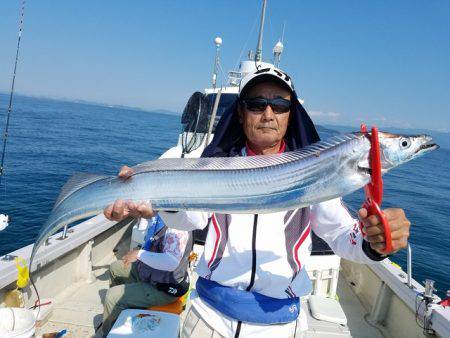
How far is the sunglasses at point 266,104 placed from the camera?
2.47 metres

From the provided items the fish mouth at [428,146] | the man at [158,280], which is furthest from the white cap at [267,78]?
the man at [158,280]

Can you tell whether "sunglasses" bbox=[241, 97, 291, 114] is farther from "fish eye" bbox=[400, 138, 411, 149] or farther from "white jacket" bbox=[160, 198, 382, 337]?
"fish eye" bbox=[400, 138, 411, 149]

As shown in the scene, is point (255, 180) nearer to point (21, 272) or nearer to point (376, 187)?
point (376, 187)

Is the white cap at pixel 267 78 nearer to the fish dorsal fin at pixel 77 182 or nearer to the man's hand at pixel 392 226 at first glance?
the man's hand at pixel 392 226

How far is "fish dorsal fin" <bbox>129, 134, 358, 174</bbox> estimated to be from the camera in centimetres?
197

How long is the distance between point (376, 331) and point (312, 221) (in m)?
4.22

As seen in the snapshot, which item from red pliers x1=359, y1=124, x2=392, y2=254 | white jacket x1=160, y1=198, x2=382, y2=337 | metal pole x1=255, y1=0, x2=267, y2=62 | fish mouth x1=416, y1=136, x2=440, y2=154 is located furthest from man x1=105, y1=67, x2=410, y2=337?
metal pole x1=255, y1=0, x2=267, y2=62

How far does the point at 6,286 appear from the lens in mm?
4242

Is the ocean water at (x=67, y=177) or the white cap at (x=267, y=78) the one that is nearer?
the white cap at (x=267, y=78)

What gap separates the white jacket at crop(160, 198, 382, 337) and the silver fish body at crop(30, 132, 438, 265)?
26cm

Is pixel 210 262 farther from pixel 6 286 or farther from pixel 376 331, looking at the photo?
pixel 376 331

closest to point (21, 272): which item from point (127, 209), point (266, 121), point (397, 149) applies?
point (127, 209)

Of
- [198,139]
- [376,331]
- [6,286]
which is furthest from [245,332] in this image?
[198,139]

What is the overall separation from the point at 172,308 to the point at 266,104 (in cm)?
307
